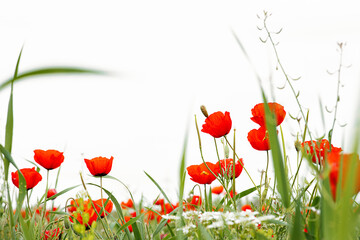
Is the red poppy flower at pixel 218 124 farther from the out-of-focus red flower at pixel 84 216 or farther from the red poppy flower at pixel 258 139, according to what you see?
the out-of-focus red flower at pixel 84 216

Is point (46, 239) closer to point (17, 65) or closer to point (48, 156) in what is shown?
point (48, 156)

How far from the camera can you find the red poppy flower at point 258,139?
4.98ft

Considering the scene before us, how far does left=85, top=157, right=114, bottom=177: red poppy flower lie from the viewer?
1.69m

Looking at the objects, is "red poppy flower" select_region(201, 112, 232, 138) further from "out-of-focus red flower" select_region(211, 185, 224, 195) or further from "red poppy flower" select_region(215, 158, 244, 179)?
"out-of-focus red flower" select_region(211, 185, 224, 195)

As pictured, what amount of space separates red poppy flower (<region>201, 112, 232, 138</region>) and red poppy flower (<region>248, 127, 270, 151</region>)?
3.7 inches

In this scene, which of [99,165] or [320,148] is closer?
[320,148]

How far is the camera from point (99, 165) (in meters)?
1.69

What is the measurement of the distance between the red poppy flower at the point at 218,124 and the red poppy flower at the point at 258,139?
94mm

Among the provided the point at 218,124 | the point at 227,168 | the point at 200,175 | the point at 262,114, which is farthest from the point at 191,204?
the point at 262,114

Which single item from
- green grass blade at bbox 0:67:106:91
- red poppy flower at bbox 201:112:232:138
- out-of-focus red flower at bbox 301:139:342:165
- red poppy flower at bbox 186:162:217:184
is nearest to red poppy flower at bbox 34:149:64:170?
red poppy flower at bbox 186:162:217:184

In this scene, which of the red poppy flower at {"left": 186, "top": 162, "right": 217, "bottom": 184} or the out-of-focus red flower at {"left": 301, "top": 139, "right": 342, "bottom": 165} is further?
the red poppy flower at {"left": 186, "top": 162, "right": 217, "bottom": 184}

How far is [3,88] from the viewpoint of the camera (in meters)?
1.11

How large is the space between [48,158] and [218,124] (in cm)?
84

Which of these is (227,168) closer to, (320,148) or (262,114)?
A: (262,114)
